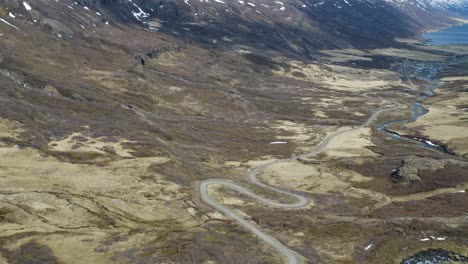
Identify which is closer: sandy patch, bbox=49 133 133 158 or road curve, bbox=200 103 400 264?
road curve, bbox=200 103 400 264

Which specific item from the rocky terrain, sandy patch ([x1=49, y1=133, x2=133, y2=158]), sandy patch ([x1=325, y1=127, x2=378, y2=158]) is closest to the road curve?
the rocky terrain

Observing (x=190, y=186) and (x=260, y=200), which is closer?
(x=260, y=200)

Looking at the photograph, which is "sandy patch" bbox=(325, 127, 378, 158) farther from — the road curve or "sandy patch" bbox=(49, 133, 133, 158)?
"sandy patch" bbox=(49, 133, 133, 158)

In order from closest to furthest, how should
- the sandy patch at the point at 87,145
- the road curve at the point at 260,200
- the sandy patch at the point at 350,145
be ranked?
1. the road curve at the point at 260,200
2. the sandy patch at the point at 87,145
3. the sandy patch at the point at 350,145

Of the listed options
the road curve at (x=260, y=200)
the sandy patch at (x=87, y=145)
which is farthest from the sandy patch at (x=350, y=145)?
the sandy patch at (x=87, y=145)

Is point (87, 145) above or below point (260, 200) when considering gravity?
below

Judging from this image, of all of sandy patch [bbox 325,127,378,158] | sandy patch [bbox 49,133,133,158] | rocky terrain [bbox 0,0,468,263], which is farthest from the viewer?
sandy patch [bbox 325,127,378,158]

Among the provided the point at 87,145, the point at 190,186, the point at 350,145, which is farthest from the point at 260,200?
the point at 350,145

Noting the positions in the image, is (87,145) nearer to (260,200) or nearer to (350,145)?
(260,200)

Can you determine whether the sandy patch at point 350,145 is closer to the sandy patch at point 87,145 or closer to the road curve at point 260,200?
the road curve at point 260,200

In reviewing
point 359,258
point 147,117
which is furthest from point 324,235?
point 147,117

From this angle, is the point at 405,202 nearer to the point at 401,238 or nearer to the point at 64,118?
the point at 401,238
